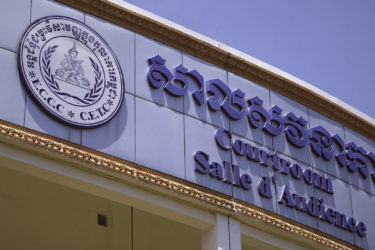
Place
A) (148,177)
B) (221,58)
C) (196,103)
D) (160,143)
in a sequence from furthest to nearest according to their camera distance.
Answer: (221,58)
(196,103)
(160,143)
(148,177)

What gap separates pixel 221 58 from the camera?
18016 millimetres

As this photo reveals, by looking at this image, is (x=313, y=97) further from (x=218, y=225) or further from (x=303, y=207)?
(x=218, y=225)

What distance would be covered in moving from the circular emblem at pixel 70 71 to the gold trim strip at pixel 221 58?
0.49m

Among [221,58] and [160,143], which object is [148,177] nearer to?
[160,143]

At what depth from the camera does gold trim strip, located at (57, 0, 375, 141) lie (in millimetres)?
16656

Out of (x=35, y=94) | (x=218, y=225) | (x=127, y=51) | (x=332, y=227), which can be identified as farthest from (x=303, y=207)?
(x=35, y=94)

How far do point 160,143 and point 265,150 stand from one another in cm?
238

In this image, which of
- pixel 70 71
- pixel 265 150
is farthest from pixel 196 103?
pixel 70 71

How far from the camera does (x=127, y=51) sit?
16750 millimetres

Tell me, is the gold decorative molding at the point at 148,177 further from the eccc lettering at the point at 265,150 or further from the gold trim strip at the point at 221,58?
the gold trim strip at the point at 221,58

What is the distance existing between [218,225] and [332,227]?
2.79 metres

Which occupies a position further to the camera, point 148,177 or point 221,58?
point 221,58

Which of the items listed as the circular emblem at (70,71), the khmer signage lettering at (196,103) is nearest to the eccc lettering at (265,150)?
the khmer signage lettering at (196,103)

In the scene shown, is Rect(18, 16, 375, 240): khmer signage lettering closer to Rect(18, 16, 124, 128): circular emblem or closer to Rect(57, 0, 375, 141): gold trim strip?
Rect(18, 16, 124, 128): circular emblem
